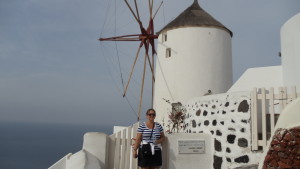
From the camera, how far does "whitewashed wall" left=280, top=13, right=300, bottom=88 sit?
20.9 ft

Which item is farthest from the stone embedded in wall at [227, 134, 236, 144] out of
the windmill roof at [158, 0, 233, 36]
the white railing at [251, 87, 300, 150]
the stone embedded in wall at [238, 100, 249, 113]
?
the windmill roof at [158, 0, 233, 36]

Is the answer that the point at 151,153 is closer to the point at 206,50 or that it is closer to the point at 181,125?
the point at 181,125

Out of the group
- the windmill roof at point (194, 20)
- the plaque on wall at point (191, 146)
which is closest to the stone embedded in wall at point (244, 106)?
the plaque on wall at point (191, 146)

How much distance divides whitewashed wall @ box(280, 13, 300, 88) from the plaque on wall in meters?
2.36

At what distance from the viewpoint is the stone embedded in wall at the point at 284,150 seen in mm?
3191

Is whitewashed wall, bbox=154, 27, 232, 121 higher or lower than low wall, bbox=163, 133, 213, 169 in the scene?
higher

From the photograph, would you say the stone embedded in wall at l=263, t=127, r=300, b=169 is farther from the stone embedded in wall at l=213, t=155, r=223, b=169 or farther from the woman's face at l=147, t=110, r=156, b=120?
the stone embedded in wall at l=213, t=155, r=223, b=169

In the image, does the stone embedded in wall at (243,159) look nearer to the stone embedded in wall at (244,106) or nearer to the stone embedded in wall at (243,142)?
the stone embedded in wall at (243,142)

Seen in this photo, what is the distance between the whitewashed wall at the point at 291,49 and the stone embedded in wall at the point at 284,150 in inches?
132

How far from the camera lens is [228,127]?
6375 millimetres

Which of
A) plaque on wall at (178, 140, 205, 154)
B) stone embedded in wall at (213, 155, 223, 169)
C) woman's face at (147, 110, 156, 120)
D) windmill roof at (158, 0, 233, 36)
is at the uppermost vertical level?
windmill roof at (158, 0, 233, 36)

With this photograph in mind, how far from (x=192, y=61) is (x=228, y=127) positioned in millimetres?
6701

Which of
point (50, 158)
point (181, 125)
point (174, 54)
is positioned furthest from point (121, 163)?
point (50, 158)

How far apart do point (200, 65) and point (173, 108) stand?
2183 millimetres
